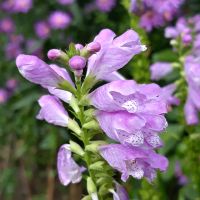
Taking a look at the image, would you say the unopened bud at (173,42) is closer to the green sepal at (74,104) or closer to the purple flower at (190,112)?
the purple flower at (190,112)

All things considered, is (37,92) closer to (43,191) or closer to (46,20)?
(46,20)

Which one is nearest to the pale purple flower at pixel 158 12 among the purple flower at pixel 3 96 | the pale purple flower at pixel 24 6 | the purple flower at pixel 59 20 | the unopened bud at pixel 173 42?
the unopened bud at pixel 173 42

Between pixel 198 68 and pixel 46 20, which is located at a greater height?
pixel 198 68

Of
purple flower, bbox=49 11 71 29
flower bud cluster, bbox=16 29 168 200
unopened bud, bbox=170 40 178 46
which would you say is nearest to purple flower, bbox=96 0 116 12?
purple flower, bbox=49 11 71 29

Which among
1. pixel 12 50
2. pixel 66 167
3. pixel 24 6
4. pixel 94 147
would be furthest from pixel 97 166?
pixel 12 50

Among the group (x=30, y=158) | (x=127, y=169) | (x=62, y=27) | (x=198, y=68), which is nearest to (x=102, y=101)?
(x=127, y=169)

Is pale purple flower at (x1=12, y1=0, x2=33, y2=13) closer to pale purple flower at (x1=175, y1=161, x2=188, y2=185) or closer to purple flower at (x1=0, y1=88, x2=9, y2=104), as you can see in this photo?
purple flower at (x1=0, y1=88, x2=9, y2=104)

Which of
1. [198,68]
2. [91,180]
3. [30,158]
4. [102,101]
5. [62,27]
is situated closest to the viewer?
[102,101]
